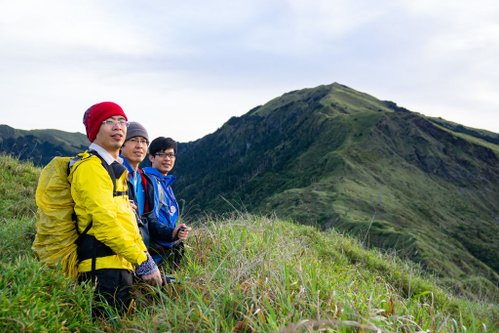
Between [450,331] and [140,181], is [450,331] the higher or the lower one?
the lower one

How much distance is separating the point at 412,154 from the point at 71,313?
100980 millimetres

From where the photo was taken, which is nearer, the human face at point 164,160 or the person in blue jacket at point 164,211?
the person in blue jacket at point 164,211

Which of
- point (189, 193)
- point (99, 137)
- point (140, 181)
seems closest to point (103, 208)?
point (99, 137)

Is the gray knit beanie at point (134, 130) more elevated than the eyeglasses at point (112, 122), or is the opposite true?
the eyeglasses at point (112, 122)

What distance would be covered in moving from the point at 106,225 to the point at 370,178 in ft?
253

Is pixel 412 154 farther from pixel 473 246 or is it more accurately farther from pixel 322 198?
pixel 322 198

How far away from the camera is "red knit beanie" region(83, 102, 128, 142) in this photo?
3.46 meters

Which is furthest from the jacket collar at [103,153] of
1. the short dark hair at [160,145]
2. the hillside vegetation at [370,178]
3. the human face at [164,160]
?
the hillside vegetation at [370,178]

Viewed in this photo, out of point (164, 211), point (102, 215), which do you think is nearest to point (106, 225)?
point (102, 215)

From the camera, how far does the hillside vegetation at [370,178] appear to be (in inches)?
2068

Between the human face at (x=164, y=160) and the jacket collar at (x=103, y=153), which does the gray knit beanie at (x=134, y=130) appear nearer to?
the human face at (x=164, y=160)

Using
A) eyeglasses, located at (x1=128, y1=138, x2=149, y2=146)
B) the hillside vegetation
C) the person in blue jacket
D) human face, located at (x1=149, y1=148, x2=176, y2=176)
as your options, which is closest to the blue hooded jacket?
the person in blue jacket

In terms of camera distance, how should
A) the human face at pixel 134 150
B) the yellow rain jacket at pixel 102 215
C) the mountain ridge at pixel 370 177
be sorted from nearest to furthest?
the yellow rain jacket at pixel 102 215, the human face at pixel 134 150, the mountain ridge at pixel 370 177

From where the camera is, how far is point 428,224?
226 feet
